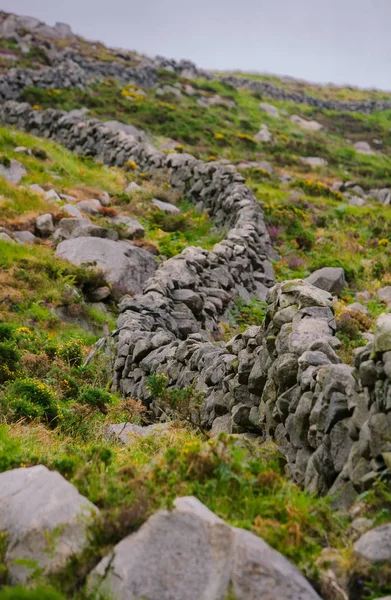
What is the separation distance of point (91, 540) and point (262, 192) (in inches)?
1001

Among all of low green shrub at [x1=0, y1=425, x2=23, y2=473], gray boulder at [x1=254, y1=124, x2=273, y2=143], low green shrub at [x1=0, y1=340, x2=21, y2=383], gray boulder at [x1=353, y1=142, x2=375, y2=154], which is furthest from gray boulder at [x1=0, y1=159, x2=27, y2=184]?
gray boulder at [x1=353, y1=142, x2=375, y2=154]

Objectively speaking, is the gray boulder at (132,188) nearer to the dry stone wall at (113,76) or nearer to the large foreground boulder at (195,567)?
the dry stone wall at (113,76)

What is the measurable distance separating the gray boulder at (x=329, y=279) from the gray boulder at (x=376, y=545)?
13021 mm

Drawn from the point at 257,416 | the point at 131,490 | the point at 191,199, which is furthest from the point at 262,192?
the point at 131,490

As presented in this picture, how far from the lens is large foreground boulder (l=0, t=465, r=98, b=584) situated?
3936 millimetres

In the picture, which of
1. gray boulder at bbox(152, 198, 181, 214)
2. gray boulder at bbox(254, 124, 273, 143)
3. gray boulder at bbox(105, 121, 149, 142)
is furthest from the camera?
gray boulder at bbox(254, 124, 273, 143)

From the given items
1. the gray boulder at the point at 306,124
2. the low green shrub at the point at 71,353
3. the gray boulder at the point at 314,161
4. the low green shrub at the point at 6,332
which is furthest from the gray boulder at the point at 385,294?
the gray boulder at the point at 306,124

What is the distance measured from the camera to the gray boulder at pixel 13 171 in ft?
69.2

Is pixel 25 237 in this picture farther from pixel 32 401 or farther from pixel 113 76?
pixel 113 76

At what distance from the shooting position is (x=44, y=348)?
1127 centimetres

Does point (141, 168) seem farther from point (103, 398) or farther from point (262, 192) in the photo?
point (103, 398)

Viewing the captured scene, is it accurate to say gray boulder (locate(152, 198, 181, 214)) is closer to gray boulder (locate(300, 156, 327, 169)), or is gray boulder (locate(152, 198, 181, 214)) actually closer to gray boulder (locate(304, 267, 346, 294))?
gray boulder (locate(304, 267, 346, 294))

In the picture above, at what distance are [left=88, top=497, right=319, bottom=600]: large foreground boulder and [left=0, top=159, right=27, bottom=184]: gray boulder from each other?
1927 centimetres

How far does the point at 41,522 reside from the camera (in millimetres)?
4199
